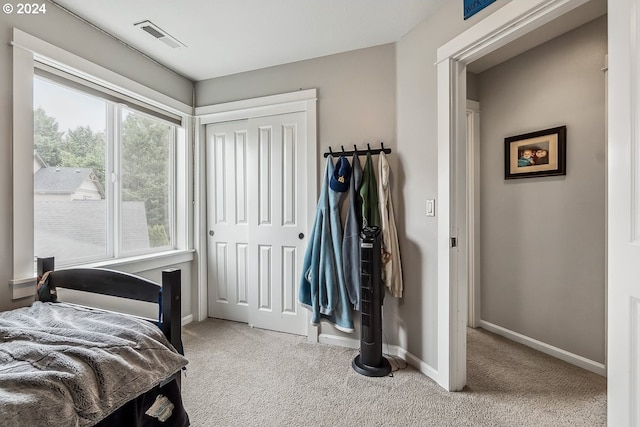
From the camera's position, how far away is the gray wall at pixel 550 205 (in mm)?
2080

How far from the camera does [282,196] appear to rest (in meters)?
2.72

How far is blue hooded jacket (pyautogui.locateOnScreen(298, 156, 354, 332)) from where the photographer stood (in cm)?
225

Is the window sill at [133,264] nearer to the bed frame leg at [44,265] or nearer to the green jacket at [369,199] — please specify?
the bed frame leg at [44,265]

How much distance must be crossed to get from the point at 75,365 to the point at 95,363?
0.17 feet

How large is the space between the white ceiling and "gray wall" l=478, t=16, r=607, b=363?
116 centimetres

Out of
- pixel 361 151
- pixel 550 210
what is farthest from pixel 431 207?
pixel 550 210

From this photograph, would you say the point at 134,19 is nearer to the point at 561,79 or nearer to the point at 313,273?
the point at 313,273

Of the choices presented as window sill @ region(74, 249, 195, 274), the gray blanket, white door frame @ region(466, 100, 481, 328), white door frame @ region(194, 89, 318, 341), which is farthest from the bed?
white door frame @ region(466, 100, 481, 328)

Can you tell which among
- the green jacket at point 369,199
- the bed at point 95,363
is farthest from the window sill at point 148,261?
the green jacket at point 369,199

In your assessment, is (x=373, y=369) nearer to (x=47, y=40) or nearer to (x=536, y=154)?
(x=536, y=154)

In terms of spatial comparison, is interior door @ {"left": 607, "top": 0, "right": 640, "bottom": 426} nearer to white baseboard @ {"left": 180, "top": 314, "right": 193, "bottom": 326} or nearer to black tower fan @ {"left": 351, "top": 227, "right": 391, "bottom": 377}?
black tower fan @ {"left": 351, "top": 227, "right": 391, "bottom": 377}

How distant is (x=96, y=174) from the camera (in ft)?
7.35

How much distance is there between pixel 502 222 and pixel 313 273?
1765 mm

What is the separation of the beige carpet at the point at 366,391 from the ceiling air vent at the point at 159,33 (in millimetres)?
2406
